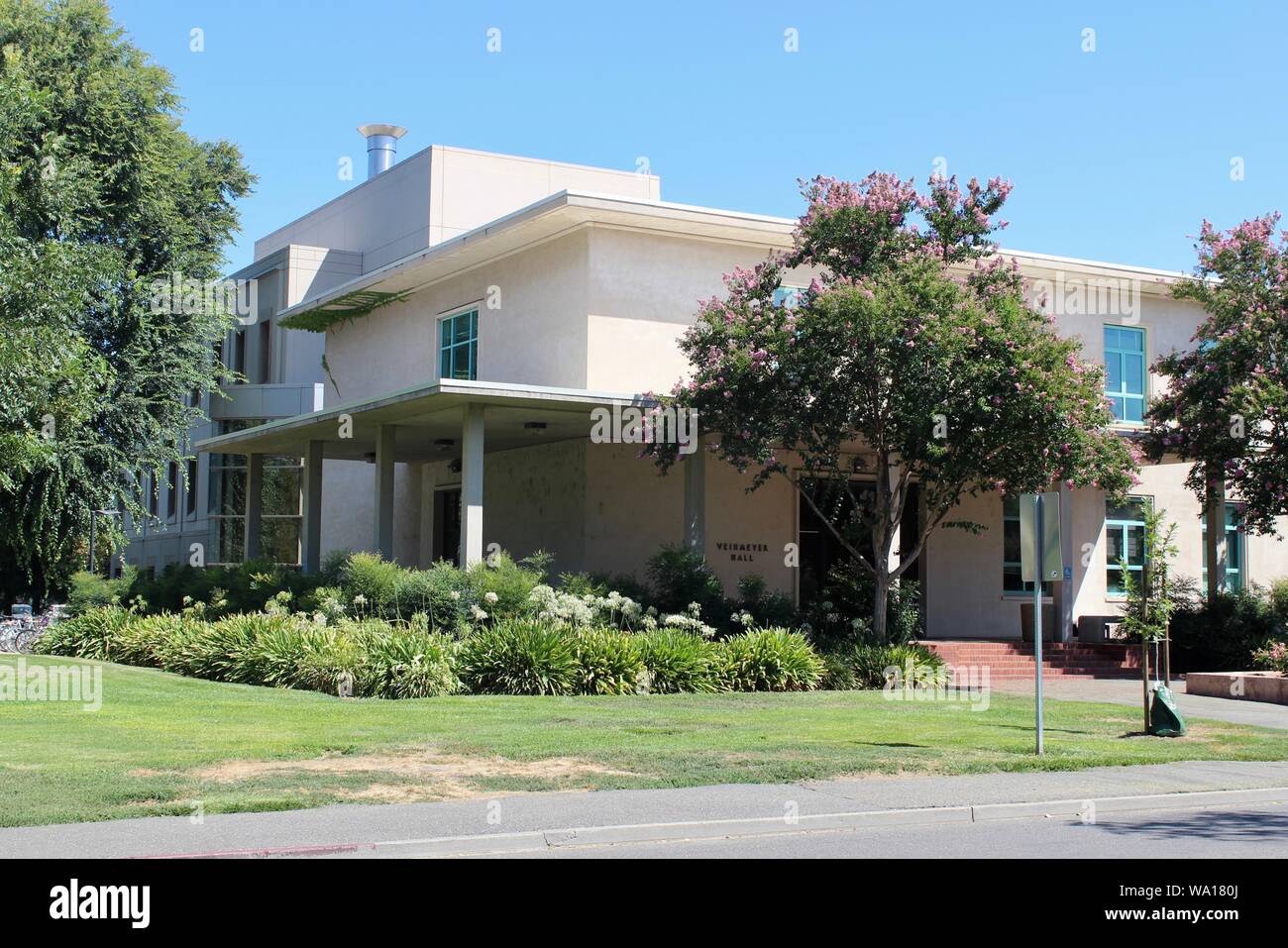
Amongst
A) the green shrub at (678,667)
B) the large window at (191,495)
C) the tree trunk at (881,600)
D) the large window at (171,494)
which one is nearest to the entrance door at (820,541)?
the tree trunk at (881,600)

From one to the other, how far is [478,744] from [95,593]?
692 inches

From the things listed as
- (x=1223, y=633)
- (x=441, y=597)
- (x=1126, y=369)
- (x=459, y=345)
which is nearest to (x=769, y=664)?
(x=441, y=597)

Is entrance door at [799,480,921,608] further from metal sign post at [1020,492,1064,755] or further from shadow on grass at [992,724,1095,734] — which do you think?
metal sign post at [1020,492,1064,755]

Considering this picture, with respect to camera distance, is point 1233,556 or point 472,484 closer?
point 472,484

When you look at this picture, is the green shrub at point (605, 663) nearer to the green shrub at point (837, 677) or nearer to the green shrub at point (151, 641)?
the green shrub at point (837, 677)

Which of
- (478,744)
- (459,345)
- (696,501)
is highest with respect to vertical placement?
(459,345)

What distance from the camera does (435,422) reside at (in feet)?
78.4

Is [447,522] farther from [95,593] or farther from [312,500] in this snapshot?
[95,593]

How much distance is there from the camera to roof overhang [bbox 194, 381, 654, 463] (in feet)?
69.5

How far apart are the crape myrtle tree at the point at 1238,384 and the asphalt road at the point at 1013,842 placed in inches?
560

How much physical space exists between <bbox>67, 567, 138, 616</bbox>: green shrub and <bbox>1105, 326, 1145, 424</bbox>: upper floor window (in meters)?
21.0

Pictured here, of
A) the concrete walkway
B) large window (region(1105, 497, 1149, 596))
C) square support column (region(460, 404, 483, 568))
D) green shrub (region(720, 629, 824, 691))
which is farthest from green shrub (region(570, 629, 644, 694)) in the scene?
large window (region(1105, 497, 1149, 596))

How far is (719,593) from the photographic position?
71.5 feet
